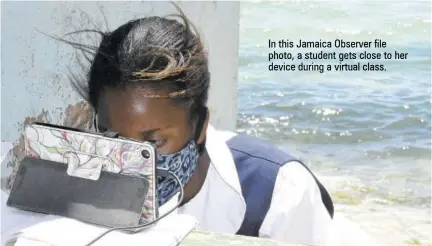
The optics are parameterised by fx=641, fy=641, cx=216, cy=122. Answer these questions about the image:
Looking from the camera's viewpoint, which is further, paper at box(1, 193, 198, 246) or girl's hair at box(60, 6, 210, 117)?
girl's hair at box(60, 6, 210, 117)

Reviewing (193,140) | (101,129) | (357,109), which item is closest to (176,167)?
(193,140)

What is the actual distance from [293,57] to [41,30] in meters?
0.63

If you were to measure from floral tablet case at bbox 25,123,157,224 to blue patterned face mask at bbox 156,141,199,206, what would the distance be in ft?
0.29

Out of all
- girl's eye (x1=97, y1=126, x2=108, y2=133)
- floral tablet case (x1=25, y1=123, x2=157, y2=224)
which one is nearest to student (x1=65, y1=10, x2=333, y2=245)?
girl's eye (x1=97, y1=126, x2=108, y2=133)

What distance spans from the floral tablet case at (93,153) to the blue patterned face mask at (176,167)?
3.5 inches

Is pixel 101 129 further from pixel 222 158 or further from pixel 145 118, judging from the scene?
pixel 222 158

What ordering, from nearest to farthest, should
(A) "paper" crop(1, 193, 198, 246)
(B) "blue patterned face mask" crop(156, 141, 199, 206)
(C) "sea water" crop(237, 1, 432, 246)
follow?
(A) "paper" crop(1, 193, 198, 246), (B) "blue patterned face mask" crop(156, 141, 199, 206), (C) "sea water" crop(237, 1, 432, 246)

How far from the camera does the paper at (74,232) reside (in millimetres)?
1229

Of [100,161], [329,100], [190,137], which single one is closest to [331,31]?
[329,100]

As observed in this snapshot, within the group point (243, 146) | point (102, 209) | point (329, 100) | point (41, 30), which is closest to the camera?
point (102, 209)

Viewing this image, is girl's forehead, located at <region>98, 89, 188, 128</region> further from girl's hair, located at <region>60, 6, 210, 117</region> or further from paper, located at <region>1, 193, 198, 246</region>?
paper, located at <region>1, 193, 198, 246</region>

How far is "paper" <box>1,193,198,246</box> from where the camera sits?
1.23m

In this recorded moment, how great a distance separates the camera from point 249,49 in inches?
65.9

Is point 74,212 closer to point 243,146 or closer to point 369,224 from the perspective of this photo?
point 243,146
